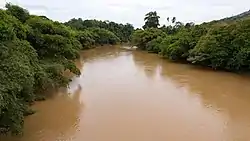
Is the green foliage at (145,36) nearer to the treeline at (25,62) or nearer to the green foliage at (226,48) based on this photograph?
the green foliage at (226,48)

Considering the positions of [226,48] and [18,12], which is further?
[226,48]

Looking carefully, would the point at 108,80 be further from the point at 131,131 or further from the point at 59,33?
the point at 131,131

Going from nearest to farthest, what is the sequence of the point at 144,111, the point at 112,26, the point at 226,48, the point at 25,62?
1. the point at 25,62
2. the point at 144,111
3. the point at 226,48
4. the point at 112,26

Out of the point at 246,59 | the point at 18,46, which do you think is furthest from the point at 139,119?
the point at 246,59

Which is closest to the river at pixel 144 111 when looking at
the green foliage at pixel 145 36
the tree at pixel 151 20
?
the green foliage at pixel 145 36

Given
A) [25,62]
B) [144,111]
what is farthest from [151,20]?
[25,62]

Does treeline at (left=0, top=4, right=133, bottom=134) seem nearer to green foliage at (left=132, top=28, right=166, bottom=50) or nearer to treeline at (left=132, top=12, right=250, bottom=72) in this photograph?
treeline at (left=132, top=12, right=250, bottom=72)

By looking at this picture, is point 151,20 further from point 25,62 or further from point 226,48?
point 25,62
